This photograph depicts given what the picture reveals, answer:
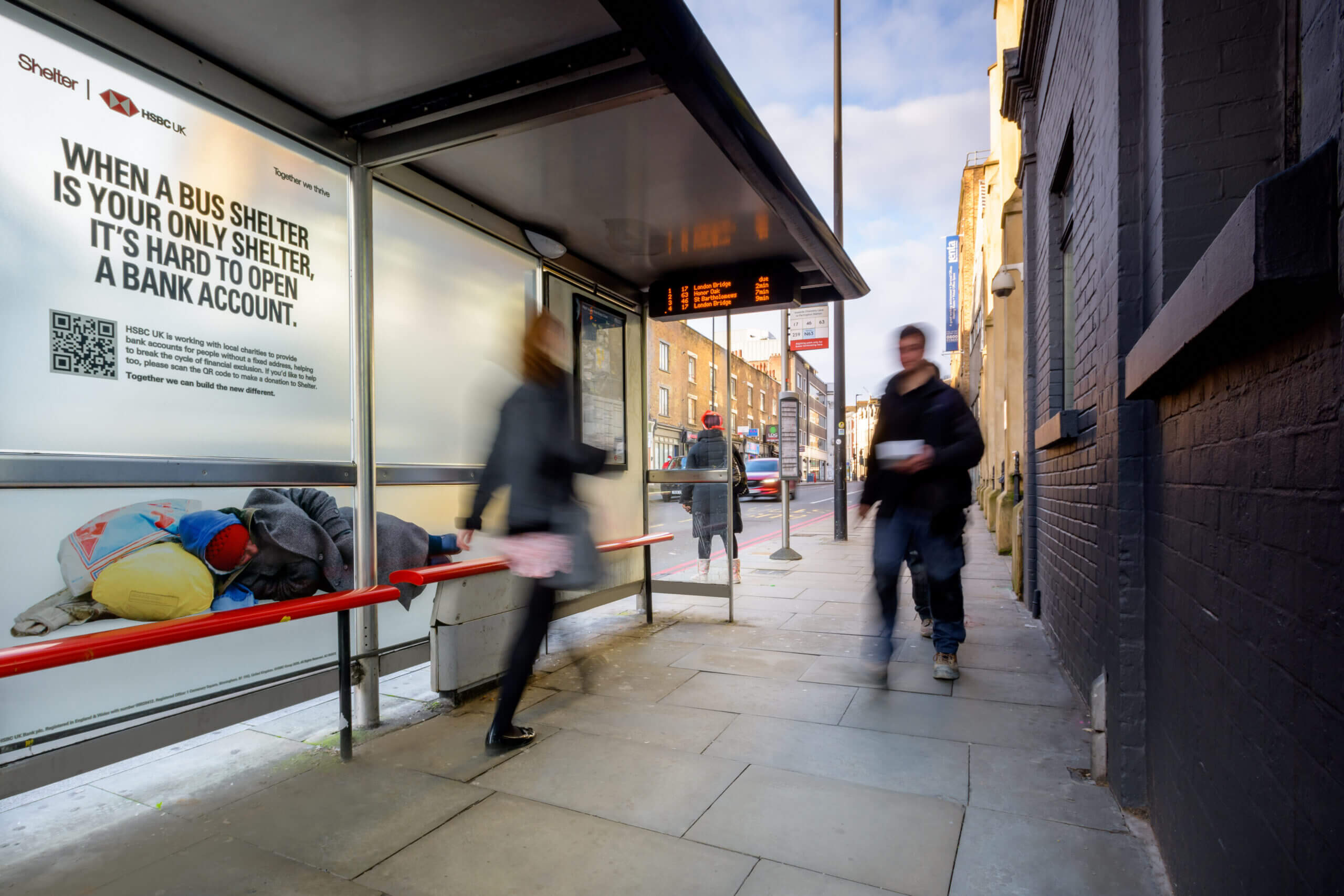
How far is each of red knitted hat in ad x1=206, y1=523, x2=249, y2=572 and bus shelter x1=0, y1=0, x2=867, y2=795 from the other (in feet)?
→ 0.41

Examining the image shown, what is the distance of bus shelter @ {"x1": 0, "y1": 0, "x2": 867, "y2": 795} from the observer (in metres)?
2.72

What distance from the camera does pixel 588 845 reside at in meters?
2.54

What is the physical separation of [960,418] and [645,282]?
3.40 m

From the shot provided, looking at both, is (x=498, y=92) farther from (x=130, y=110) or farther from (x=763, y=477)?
(x=763, y=477)

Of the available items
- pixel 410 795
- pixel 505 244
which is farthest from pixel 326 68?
pixel 410 795

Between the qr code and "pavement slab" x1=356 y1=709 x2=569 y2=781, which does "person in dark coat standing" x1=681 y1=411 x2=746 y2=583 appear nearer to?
"pavement slab" x1=356 y1=709 x2=569 y2=781

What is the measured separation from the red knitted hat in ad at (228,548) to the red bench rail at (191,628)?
0.79 feet

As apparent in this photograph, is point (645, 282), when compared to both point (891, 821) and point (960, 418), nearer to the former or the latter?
point (960, 418)

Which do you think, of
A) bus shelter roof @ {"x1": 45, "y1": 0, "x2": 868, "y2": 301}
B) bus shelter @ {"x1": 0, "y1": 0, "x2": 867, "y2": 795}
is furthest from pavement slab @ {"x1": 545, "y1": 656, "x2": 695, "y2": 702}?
bus shelter roof @ {"x1": 45, "y1": 0, "x2": 868, "y2": 301}

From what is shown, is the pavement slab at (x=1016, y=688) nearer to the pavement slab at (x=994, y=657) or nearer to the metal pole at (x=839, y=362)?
the pavement slab at (x=994, y=657)

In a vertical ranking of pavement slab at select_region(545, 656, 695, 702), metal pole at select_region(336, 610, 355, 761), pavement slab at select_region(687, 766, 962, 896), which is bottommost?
pavement slab at select_region(545, 656, 695, 702)

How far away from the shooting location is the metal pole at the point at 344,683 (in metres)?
3.33

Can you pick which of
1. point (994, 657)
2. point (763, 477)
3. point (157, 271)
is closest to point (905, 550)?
point (994, 657)

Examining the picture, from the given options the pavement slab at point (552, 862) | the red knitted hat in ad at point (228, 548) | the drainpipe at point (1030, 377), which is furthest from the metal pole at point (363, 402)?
the drainpipe at point (1030, 377)
